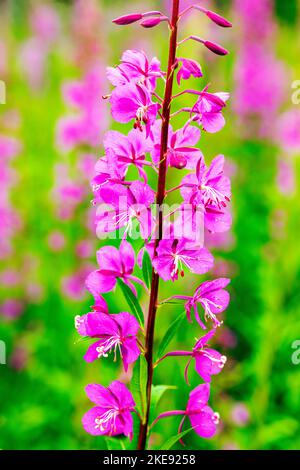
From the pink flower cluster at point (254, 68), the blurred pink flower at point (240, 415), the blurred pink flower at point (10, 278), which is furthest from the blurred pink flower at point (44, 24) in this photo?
the blurred pink flower at point (240, 415)

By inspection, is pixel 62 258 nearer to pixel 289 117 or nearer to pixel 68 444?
pixel 68 444

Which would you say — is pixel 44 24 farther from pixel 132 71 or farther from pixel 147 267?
pixel 147 267

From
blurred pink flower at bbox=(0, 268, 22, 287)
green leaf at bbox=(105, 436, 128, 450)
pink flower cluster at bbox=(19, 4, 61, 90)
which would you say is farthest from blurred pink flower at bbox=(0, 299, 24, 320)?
pink flower cluster at bbox=(19, 4, 61, 90)

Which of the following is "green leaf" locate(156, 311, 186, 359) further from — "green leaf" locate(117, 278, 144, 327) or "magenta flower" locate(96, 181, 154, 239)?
"magenta flower" locate(96, 181, 154, 239)

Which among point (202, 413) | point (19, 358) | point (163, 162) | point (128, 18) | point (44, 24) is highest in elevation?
point (44, 24)

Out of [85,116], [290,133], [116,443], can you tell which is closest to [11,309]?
[85,116]

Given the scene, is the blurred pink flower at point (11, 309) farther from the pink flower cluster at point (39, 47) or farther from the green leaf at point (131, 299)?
the pink flower cluster at point (39, 47)
